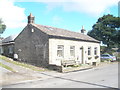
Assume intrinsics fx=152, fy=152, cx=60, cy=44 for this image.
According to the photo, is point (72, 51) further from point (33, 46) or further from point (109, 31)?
point (109, 31)

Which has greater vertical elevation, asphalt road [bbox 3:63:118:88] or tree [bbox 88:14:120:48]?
tree [bbox 88:14:120:48]

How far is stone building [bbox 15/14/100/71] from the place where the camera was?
61.3ft

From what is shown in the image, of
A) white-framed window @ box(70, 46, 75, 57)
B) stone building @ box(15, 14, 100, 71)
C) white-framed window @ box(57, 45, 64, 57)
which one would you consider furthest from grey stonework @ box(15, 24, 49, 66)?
white-framed window @ box(70, 46, 75, 57)

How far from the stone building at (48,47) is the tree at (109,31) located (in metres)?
18.4

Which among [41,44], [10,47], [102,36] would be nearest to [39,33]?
[41,44]

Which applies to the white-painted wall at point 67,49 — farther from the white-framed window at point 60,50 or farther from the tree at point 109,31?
the tree at point 109,31

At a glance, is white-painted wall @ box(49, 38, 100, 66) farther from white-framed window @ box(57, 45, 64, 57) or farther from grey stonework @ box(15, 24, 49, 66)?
grey stonework @ box(15, 24, 49, 66)

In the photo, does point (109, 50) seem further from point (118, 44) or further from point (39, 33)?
point (39, 33)

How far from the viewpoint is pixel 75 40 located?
22203mm

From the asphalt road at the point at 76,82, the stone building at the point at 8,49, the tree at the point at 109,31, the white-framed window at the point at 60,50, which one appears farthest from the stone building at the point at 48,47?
the tree at the point at 109,31

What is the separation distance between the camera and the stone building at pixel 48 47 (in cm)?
1869

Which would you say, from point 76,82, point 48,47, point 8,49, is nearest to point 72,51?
point 48,47

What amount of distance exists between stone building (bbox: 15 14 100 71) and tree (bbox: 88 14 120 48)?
1842cm

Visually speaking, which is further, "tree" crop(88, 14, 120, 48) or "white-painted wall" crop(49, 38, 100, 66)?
"tree" crop(88, 14, 120, 48)
